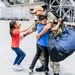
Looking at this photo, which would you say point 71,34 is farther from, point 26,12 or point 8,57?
point 26,12

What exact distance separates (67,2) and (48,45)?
28.3 metres

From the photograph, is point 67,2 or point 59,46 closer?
point 59,46

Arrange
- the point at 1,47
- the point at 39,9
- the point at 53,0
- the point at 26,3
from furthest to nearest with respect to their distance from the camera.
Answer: the point at 26,3 < the point at 53,0 < the point at 1,47 < the point at 39,9

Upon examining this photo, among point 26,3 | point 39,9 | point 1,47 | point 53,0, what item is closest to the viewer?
point 39,9

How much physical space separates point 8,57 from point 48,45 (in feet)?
9.94

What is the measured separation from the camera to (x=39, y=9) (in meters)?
6.37

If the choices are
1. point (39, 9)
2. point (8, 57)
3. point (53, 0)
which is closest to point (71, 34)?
point (39, 9)

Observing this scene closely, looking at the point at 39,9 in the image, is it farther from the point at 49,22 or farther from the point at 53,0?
the point at 53,0

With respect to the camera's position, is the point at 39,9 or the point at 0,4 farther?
the point at 0,4

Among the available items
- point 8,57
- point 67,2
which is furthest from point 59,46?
point 67,2

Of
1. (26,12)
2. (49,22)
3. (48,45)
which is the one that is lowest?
(26,12)

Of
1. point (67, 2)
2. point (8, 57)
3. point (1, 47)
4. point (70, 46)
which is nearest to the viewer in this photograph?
point (70, 46)

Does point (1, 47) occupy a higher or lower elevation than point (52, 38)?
lower

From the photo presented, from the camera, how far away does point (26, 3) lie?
3928 centimetres
